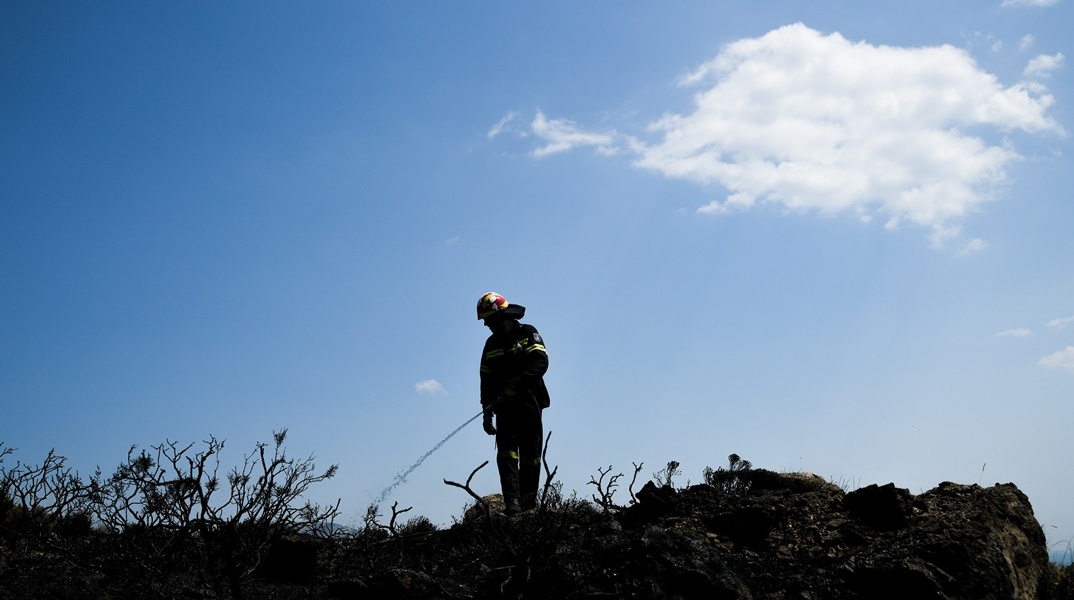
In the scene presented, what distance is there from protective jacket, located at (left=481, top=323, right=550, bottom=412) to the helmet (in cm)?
26

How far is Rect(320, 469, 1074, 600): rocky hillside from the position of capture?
184 inches

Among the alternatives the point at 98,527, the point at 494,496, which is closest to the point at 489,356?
the point at 494,496

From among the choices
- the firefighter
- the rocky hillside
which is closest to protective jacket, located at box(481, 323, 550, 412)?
the firefighter

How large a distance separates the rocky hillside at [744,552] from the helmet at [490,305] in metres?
2.45

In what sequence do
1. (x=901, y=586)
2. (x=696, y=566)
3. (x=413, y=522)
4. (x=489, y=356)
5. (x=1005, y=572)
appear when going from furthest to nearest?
(x=489, y=356) → (x=413, y=522) → (x=1005, y=572) → (x=901, y=586) → (x=696, y=566)

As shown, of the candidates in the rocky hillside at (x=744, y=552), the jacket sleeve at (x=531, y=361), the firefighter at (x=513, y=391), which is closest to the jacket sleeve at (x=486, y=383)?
the firefighter at (x=513, y=391)

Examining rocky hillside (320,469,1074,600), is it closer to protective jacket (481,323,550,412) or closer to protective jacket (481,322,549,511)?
protective jacket (481,322,549,511)

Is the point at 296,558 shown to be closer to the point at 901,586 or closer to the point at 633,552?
the point at 633,552

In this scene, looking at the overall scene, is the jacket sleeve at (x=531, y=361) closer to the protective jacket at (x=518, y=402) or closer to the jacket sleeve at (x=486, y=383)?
the protective jacket at (x=518, y=402)

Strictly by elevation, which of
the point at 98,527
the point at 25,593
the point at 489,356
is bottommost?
the point at 25,593

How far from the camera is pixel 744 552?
574cm

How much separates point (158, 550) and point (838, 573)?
4642 mm

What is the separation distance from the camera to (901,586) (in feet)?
16.9

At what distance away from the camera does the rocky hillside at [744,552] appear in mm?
4672
